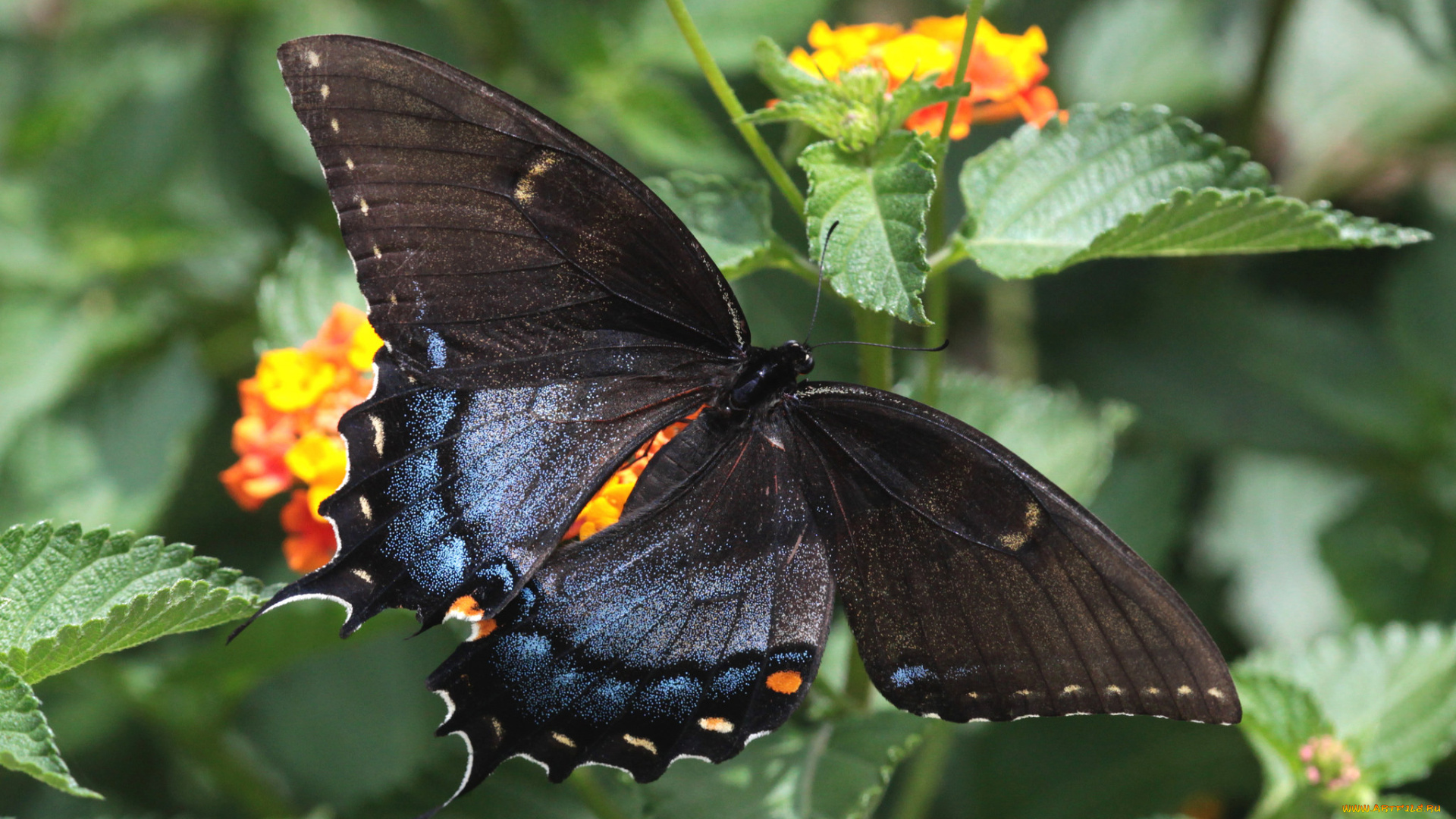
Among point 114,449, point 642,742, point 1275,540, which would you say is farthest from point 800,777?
point 1275,540

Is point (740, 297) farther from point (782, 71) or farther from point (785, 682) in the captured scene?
point (785, 682)

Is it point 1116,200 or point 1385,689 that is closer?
point 1116,200

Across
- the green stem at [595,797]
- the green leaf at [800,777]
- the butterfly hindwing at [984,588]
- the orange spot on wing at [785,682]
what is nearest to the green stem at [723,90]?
the butterfly hindwing at [984,588]

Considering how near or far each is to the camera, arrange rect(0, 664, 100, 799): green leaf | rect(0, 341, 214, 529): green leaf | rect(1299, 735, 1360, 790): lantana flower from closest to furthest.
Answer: rect(0, 664, 100, 799): green leaf
rect(1299, 735, 1360, 790): lantana flower
rect(0, 341, 214, 529): green leaf

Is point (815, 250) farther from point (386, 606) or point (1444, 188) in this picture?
point (1444, 188)

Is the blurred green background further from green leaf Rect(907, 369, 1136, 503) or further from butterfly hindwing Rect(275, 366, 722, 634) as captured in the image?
butterfly hindwing Rect(275, 366, 722, 634)

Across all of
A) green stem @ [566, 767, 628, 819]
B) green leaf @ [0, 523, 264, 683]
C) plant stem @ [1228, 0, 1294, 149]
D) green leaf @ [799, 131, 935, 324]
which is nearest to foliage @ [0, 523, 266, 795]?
green leaf @ [0, 523, 264, 683]

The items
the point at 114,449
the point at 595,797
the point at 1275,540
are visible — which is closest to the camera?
the point at 595,797

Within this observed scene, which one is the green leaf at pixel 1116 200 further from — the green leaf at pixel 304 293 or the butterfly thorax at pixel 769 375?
the green leaf at pixel 304 293
